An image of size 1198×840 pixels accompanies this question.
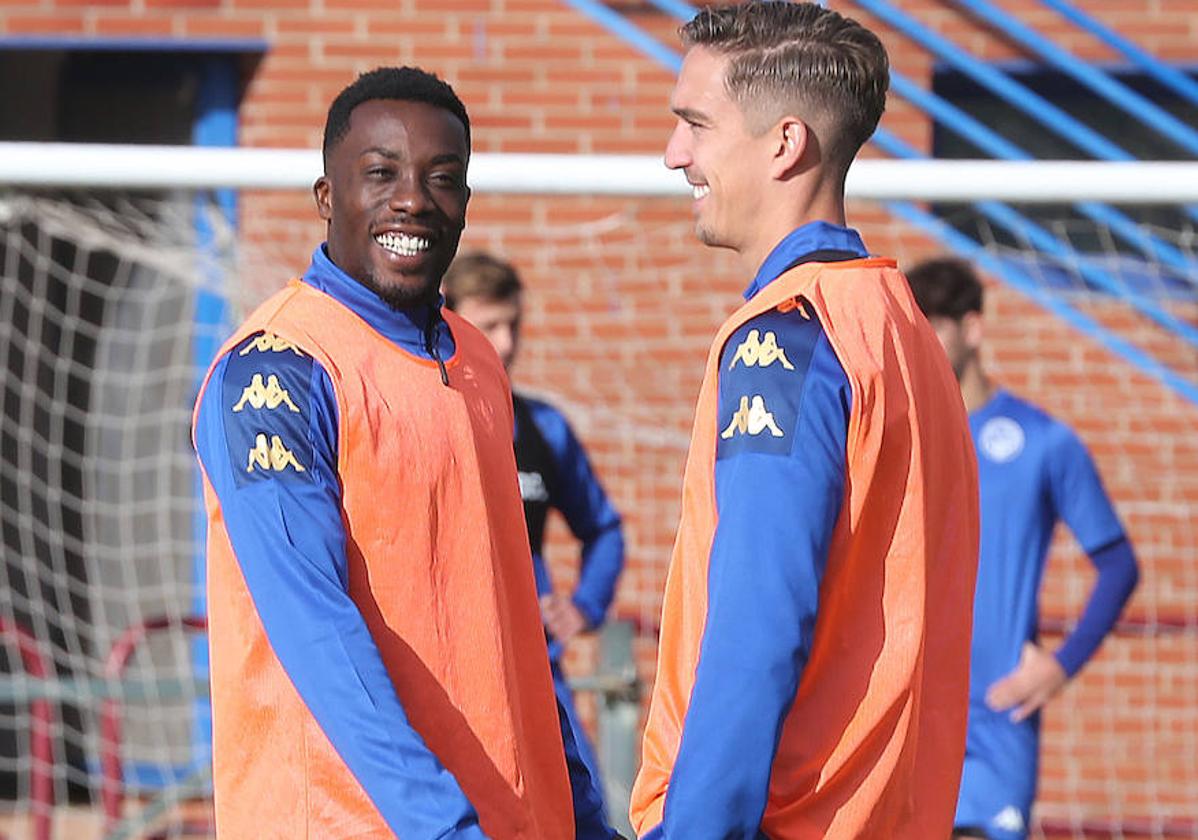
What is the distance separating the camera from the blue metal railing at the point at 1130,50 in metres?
7.20

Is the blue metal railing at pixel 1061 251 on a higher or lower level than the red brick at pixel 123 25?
lower

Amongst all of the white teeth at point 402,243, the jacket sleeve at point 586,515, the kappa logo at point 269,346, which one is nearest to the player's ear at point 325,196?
the white teeth at point 402,243

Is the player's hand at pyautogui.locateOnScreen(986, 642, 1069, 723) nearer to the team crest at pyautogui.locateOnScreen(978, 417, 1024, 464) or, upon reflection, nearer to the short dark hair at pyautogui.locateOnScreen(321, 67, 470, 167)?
the team crest at pyautogui.locateOnScreen(978, 417, 1024, 464)

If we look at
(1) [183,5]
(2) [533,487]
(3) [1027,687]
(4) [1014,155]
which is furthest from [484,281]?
(1) [183,5]

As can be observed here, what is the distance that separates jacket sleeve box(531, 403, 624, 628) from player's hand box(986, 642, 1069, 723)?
1.02m

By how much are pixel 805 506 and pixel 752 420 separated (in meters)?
0.13

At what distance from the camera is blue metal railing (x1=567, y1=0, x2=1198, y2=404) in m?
7.03

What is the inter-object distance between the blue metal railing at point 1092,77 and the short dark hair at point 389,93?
178 inches

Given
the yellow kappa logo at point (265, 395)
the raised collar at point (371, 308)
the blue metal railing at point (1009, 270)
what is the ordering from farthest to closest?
the blue metal railing at point (1009, 270), the raised collar at point (371, 308), the yellow kappa logo at point (265, 395)

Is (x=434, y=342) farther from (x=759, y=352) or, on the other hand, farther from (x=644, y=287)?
(x=644, y=287)

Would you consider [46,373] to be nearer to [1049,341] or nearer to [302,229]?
[302,229]

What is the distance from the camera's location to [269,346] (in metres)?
2.68

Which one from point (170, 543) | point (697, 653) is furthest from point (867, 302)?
point (170, 543)

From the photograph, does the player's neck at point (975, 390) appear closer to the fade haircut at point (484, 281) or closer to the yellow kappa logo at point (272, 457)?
the fade haircut at point (484, 281)
